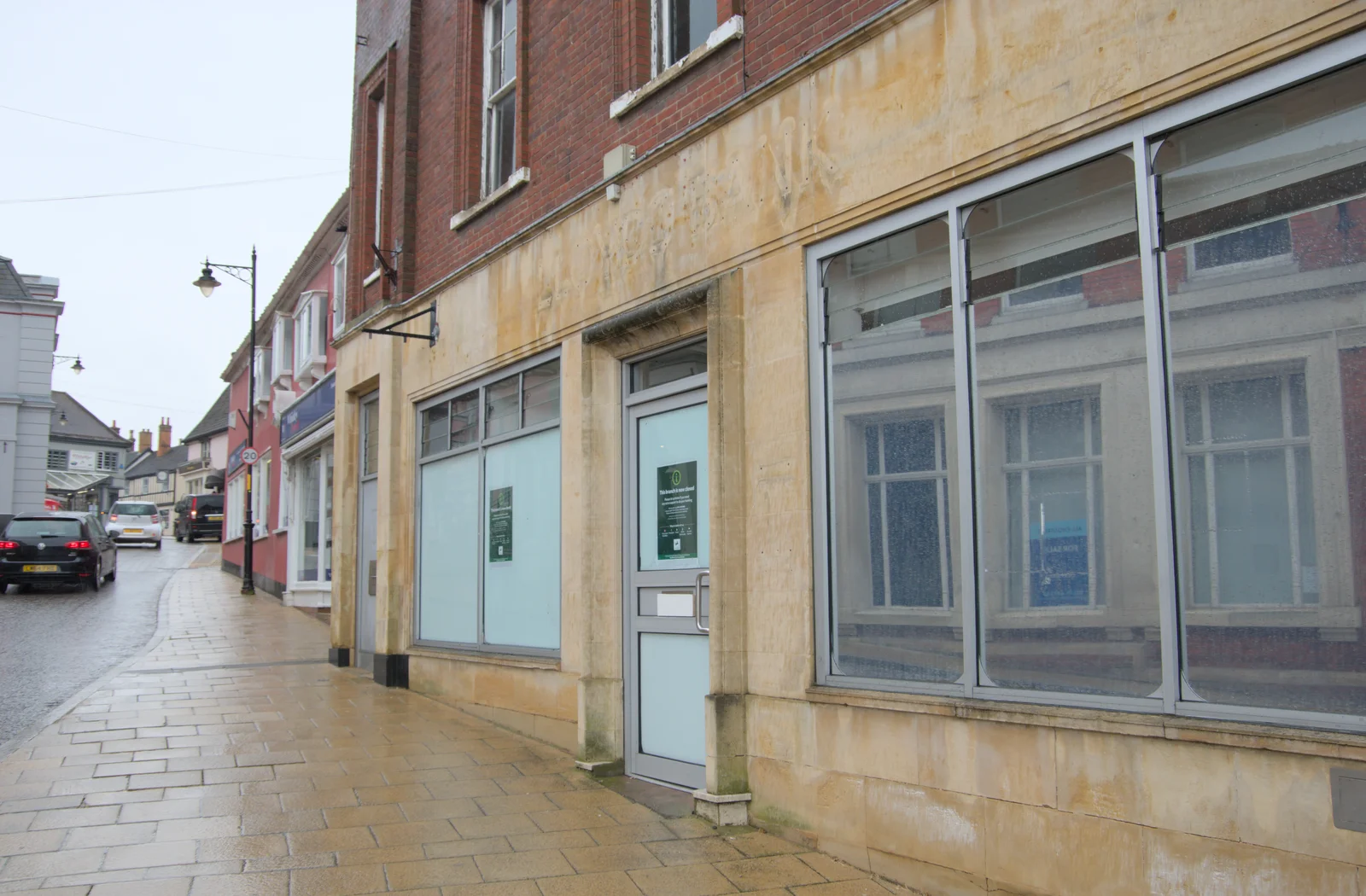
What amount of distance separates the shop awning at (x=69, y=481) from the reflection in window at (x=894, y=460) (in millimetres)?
80867

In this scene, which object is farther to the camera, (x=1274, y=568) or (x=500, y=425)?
(x=500, y=425)

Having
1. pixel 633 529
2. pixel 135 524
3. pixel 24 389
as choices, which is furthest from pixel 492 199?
pixel 24 389

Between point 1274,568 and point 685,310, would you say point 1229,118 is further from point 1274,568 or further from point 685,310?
point 685,310

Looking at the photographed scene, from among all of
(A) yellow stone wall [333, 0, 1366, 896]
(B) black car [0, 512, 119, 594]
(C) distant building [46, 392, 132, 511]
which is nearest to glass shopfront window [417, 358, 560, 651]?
(A) yellow stone wall [333, 0, 1366, 896]

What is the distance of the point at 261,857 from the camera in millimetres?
5422

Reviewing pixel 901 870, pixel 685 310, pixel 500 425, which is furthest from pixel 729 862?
pixel 500 425

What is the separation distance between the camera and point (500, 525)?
964 cm

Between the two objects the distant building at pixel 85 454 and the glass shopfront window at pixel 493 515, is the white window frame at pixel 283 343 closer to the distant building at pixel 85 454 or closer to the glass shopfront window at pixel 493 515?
the glass shopfront window at pixel 493 515

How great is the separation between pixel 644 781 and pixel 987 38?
4795mm

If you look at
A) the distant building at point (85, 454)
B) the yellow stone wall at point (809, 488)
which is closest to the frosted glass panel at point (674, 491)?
the yellow stone wall at point (809, 488)

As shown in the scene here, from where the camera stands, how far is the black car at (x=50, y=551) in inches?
866

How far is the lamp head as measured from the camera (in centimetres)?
2555

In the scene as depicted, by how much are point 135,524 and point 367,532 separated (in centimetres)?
3515

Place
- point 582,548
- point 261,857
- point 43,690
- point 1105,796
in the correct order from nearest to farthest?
1. point 1105,796
2. point 261,857
3. point 582,548
4. point 43,690
